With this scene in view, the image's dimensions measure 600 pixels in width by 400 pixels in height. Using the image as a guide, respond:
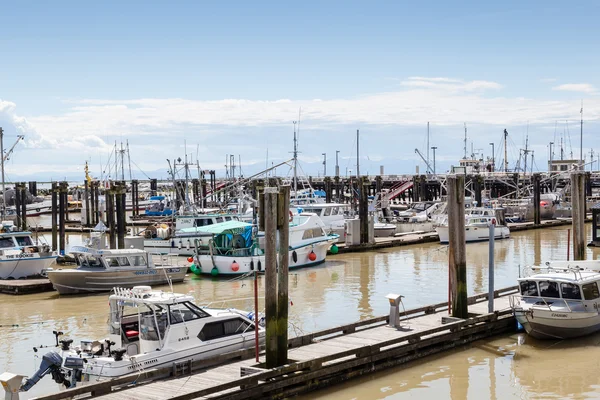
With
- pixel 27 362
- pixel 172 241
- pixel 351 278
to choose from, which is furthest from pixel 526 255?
pixel 27 362

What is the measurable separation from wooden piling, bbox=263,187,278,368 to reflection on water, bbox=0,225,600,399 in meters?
2.18

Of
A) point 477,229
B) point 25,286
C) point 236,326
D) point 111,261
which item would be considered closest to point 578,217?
point 236,326

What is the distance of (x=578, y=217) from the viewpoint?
28500 mm

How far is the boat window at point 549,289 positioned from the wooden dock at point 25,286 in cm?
2170

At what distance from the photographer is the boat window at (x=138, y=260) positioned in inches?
1320

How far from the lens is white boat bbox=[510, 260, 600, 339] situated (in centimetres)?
2191

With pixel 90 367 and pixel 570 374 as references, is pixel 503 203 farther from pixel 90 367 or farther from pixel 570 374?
pixel 90 367

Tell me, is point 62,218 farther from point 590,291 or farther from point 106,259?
point 590,291

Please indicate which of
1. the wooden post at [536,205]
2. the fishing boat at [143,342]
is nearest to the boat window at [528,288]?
the fishing boat at [143,342]

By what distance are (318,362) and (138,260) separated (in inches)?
688

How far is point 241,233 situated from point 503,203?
39.0 m

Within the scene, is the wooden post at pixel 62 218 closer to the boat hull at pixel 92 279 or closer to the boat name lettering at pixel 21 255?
the boat name lettering at pixel 21 255

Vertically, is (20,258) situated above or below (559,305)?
above

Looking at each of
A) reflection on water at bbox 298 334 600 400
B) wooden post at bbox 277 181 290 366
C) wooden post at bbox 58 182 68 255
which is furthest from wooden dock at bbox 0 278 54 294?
wooden post at bbox 277 181 290 366
